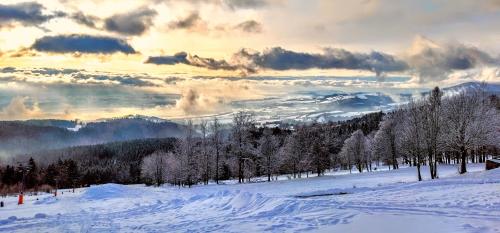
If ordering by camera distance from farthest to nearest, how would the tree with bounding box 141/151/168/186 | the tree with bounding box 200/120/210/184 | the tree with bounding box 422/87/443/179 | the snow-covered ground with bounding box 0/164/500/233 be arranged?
the tree with bounding box 141/151/168/186
the tree with bounding box 200/120/210/184
the tree with bounding box 422/87/443/179
the snow-covered ground with bounding box 0/164/500/233

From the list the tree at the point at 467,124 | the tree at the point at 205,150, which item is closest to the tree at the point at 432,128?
the tree at the point at 467,124

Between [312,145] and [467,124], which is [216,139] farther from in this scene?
[467,124]

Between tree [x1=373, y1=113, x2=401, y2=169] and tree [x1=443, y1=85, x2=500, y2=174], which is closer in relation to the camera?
Result: tree [x1=443, y1=85, x2=500, y2=174]

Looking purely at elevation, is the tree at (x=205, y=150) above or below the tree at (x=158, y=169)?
above

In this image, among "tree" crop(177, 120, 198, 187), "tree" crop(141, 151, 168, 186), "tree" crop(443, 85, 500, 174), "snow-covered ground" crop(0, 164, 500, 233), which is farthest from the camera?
"tree" crop(141, 151, 168, 186)

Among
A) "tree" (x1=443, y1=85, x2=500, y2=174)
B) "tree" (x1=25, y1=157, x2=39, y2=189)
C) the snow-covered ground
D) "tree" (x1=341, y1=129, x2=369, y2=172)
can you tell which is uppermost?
"tree" (x1=443, y1=85, x2=500, y2=174)

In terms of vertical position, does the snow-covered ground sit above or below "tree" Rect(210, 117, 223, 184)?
below

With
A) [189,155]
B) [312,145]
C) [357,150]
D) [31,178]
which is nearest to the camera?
[312,145]

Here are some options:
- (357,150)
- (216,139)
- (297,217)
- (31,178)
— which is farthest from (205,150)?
(31,178)

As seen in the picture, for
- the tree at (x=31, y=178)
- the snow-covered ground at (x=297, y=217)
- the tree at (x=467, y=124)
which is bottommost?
the tree at (x=31, y=178)

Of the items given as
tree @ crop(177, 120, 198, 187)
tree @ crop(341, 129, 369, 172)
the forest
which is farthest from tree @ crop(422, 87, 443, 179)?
tree @ crop(341, 129, 369, 172)

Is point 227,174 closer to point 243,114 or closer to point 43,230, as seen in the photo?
point 243,114

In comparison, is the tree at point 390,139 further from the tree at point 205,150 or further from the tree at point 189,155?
the tree at point 189,155

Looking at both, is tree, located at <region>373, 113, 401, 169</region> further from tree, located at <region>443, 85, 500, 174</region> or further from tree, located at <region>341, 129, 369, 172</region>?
tree, located at <region>443, 85, 500, 174</region>
